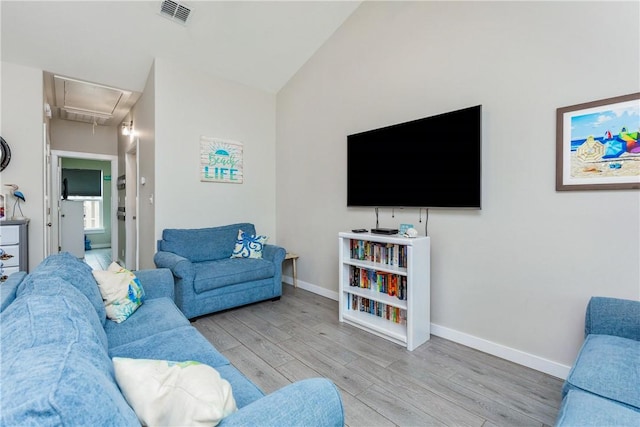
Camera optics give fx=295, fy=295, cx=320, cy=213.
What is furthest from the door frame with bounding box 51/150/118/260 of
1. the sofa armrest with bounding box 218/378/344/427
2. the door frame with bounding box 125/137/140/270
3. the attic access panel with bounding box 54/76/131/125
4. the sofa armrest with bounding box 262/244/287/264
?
the sofa armrest with bounding box 218/378/344/427

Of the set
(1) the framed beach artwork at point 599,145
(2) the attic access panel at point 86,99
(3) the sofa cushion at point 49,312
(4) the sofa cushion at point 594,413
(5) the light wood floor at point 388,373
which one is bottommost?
(5) the light wood floor at point 388,373

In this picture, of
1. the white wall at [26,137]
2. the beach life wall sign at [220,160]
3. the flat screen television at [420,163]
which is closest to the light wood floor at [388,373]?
the flat screen television at [420,163]

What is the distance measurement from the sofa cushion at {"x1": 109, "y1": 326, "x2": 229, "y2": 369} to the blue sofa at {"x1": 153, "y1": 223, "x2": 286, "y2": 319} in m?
1.29

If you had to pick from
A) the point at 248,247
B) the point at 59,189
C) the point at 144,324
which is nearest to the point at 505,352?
the point at 144,324

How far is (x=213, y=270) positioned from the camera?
9.79 feet

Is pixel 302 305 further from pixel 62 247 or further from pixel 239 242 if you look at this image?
pixel 62 247

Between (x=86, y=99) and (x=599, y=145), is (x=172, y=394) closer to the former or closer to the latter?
(x=599, y=145)

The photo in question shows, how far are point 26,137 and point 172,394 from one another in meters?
4.14

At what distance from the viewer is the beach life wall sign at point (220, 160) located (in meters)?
3.72

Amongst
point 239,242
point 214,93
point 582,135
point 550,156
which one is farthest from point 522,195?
point 214,93

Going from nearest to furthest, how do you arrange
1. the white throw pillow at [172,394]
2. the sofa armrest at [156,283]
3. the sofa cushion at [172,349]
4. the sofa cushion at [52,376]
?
1. the sofa cushion at [52,376]
2. the white throw pillow at [172,394]
3. the sofa cushion at [172,349]
4. the sofa armrest at [156,283]

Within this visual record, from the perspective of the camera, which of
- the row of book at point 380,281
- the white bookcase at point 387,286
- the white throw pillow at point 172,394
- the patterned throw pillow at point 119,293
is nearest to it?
the white throw pillow at point 172,394

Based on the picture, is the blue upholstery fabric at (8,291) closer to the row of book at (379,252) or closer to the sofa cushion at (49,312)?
the sofa cushion at (49,312)

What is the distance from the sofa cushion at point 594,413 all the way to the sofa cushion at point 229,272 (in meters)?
2.65
